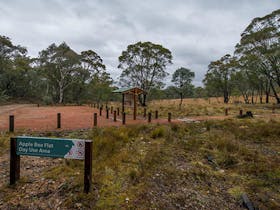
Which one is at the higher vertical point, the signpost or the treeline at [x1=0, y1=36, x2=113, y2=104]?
the treeline at [x1=0, y1=36, x2=113, y2=104]

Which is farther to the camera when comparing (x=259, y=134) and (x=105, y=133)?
(x=259, y=134)

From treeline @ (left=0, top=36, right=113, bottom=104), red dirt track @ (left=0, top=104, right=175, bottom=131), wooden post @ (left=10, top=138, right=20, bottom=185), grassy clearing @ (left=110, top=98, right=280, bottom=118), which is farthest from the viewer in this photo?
treeline @ (left=0, top=36, right=113, bottom=104)

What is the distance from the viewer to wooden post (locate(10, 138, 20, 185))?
3508 mm

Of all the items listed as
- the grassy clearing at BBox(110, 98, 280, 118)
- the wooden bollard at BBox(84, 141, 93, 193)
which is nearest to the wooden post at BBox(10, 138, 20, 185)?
the wooden bollard at BBox(84, 141, 93, 193)

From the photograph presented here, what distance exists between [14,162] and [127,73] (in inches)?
1048

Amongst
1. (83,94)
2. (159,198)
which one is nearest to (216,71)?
(83,94)

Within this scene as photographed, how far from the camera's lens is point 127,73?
29516 mm

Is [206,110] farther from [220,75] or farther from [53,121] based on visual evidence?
[220,75]

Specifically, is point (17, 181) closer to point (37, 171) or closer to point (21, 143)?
point (37, 171)

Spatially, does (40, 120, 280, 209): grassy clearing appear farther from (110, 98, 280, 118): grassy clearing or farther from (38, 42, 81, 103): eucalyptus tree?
(38, 42, 81, 103): eucalyptus tree

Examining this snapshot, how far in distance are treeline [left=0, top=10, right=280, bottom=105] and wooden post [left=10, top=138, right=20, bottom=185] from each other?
24941 mm

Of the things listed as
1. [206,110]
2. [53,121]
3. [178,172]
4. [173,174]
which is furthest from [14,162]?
[206,110]

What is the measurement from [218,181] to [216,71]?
39154 millimetres

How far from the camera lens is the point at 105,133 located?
7.30 metres
